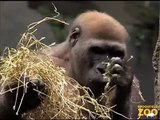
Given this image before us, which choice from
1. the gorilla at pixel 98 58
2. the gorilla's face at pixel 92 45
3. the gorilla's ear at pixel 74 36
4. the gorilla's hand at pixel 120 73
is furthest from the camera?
the gorilla's ear at pixel 74 36

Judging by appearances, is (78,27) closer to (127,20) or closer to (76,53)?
(76,53)

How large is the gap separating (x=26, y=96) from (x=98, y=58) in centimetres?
98

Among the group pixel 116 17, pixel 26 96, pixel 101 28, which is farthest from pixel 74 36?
pixel 116 17

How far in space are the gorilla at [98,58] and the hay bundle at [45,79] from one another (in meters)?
0.21

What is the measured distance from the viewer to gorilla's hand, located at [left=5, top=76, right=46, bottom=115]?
12.2ft

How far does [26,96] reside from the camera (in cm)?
379

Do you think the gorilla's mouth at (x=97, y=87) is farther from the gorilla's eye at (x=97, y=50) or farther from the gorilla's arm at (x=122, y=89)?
the gorilla's eye at (x=97, y=50)

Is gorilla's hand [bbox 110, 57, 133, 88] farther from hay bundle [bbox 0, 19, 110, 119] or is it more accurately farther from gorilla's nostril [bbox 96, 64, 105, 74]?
hay bundle [bbox 0, 19, 110, 119]

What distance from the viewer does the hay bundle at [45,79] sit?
381cm

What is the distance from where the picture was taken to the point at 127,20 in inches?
329

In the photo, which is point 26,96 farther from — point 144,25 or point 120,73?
point 144,25

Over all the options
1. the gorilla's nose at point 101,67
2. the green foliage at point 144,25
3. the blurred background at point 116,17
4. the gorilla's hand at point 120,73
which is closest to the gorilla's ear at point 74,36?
the gorilla's nose at point 101,67

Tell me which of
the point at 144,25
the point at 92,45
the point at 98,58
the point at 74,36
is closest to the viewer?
the point at 98,58

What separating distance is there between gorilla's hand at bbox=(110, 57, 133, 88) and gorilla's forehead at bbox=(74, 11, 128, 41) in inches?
18.0
